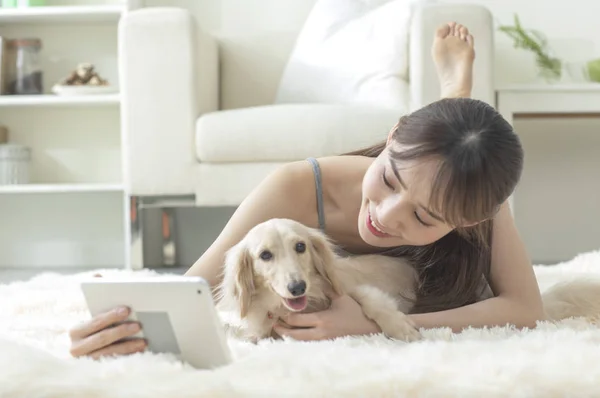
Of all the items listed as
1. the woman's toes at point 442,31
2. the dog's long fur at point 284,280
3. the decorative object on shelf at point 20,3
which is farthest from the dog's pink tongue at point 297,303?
the decorative object on shelf at point 20,3

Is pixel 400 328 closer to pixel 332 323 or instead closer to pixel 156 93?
pixel 332 323

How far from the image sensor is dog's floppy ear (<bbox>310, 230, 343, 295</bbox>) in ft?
4.18

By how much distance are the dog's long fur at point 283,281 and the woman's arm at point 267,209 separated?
17cm

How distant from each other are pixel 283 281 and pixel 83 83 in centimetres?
247

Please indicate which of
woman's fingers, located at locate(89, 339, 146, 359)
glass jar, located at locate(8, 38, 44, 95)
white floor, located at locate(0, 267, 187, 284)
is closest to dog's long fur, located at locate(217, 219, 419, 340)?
woman's fingers, located at locate(89, 339, 146, 359)

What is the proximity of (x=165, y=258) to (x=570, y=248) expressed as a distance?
1.77 m

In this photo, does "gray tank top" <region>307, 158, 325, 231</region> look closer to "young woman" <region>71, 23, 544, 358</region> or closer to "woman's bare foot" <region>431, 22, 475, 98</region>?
"young woman" <region>71, 23, 544, 358</region>

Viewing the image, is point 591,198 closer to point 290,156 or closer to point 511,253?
point 290,156

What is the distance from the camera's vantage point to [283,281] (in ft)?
3.88

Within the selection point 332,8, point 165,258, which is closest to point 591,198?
point 332,8

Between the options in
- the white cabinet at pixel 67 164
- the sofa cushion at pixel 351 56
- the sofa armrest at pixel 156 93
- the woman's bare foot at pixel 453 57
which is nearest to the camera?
the woman's bare foot at pixel 453 57

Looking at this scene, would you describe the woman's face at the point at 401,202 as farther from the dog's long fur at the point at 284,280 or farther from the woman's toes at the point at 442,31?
the woman's toes at the point at 442,31

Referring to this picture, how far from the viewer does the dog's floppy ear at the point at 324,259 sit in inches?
50.1

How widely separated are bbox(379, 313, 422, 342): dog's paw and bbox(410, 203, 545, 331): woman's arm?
0.16ft
